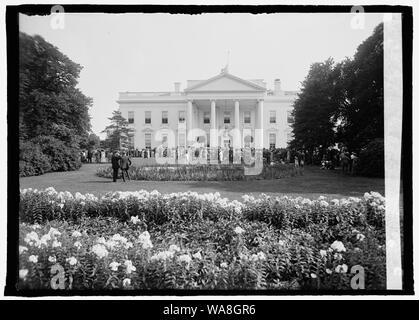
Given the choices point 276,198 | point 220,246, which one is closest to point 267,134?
point 276,198

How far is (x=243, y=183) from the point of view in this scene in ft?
17.5

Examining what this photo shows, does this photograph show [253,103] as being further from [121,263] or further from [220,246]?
[121,263]

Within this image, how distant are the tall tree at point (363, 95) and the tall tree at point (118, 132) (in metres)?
3.35

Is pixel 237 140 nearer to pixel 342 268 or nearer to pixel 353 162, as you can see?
pixel 353 162

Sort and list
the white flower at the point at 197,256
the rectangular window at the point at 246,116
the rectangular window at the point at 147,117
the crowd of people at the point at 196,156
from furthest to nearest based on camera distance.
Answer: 1. the crowd of people at the point at 196,156
2. the rectangular window at the point at 147,117
3. the rectangular window at the point at 246,116
4. the white flower at the point at 197,256

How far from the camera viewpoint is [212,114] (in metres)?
5.09

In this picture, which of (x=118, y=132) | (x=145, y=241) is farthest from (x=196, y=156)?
(x=145, y=241)

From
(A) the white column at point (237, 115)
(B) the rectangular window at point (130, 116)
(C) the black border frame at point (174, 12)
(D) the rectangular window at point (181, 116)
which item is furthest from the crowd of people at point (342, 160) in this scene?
(B) the rectangular window at point (130, 116)

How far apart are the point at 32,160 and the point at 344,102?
4.70m

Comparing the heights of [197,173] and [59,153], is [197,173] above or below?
below

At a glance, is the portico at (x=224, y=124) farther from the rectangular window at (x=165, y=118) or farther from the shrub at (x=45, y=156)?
the shrub at (x=45, y=156)

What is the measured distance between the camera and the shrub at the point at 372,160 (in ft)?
12.9

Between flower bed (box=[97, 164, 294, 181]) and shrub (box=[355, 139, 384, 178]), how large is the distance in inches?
43.8

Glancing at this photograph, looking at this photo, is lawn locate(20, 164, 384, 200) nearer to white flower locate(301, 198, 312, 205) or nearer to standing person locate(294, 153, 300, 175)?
white flower locate(301, 198, 312, 205)
